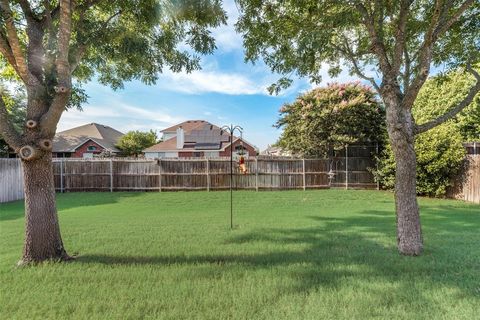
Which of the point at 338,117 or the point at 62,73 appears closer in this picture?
the point at 62,73

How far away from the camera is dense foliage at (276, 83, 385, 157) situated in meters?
13.8

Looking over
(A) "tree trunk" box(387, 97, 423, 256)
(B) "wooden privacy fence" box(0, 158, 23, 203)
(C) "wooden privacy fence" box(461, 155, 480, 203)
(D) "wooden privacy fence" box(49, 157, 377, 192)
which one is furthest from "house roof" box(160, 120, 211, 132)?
(A) "tree trunk" box(387, 97, 423, 256)

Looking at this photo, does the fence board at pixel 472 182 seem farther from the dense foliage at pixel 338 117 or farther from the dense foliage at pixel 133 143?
the dense foliage at pixel 133 143

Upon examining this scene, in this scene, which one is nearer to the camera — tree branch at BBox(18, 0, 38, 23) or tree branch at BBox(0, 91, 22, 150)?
tree branch at BBox(0, 91, 22, 150)

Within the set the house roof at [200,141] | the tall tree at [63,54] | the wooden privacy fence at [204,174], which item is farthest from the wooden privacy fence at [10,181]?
the house roof at [200,141]

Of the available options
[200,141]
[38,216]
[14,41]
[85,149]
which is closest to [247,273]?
[38,216]

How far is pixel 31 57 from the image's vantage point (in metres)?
4.24

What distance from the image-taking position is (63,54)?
389 cm

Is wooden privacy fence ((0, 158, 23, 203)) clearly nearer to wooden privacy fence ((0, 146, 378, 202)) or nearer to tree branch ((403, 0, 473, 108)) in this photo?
wooden privacy fence ((0, 146, 378, 202))

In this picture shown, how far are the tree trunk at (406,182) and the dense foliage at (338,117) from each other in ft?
31.5

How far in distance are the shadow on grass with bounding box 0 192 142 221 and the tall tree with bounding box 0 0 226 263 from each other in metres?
5.58

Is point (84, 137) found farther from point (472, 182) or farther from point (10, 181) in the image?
point (472, 182)

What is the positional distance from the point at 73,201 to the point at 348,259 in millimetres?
11264

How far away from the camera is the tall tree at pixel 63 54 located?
3949 millimetres
